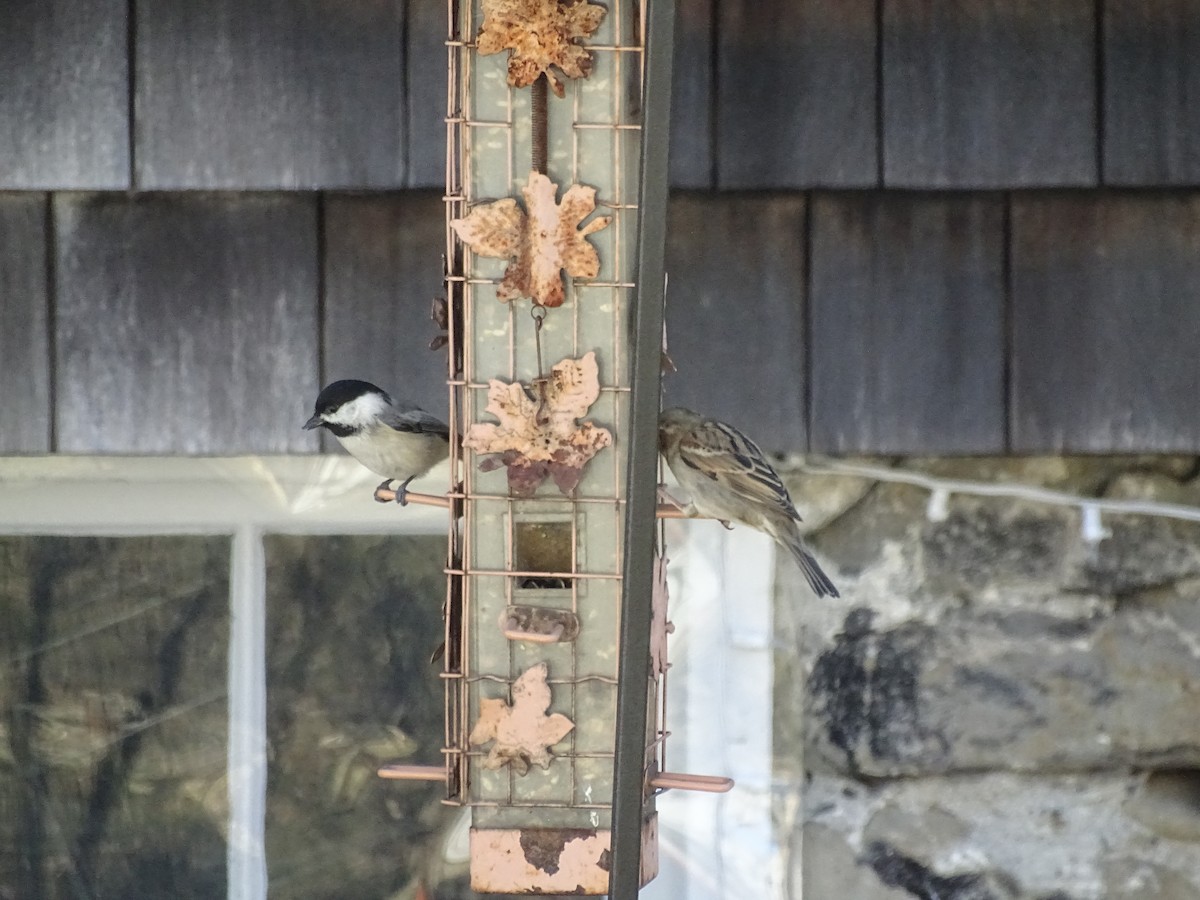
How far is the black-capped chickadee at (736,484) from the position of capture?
8.52 ft

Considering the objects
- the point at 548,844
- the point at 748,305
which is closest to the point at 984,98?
the point at 748,305

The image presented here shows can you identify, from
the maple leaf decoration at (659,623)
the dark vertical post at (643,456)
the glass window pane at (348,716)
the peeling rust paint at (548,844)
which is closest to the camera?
the dark vertical post at (643,456)

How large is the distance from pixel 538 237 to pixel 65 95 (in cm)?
100

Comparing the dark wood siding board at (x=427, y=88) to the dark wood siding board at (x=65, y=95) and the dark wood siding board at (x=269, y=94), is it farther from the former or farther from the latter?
the dark wood siding board at (x=65, y=95)

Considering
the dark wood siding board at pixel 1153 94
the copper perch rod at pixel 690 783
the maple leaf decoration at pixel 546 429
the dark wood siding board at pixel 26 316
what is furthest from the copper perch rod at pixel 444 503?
the dark wood siding board at pixel 1153 94

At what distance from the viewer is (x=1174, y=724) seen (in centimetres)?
270

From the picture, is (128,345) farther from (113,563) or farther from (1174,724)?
(1174,724)

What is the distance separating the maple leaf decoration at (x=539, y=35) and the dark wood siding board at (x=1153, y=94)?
100 centimetres

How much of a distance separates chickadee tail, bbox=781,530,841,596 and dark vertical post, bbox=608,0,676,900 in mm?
1127

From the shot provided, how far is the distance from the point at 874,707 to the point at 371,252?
1.17 m

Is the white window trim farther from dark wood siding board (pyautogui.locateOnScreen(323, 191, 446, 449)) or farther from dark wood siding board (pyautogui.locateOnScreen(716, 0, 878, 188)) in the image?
dark wood siding board (pyautogui.locateOnScreen(716, 0, 878, 188))

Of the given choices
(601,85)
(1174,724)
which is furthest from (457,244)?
(1174,724)

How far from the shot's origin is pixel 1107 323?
8.93 ft

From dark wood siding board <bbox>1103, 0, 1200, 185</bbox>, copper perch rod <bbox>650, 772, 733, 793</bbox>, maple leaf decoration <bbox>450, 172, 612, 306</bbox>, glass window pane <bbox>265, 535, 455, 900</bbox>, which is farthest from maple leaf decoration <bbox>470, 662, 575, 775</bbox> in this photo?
dark wood siding board <bbox>1103, 0, 1200, 185</bbox>
